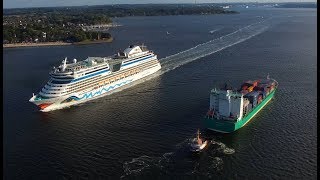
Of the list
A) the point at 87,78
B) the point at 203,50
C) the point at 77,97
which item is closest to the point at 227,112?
the point at 77,97

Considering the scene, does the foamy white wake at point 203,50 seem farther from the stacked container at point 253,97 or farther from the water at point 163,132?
the stacked container at point 253,97

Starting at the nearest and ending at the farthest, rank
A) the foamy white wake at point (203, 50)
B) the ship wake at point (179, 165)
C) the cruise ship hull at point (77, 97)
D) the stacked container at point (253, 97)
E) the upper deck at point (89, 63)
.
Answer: the ship wake at point (179, 165) < the stacked container at point (253, 97) < the cruise ship hull at point (77, 97) < the upper deck at point (89, 63) < the foamy white wake at point (203, 50)

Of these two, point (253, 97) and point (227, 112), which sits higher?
point (253, 97)

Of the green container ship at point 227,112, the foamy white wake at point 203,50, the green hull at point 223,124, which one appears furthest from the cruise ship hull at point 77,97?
the green hull at point 223,124

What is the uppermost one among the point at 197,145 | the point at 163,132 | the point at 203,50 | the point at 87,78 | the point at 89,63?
the point at 89,63

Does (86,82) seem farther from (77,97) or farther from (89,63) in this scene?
(89,63)

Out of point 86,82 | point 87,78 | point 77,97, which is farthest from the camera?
point 87,78

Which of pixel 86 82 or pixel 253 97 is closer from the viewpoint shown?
pixel 253 97

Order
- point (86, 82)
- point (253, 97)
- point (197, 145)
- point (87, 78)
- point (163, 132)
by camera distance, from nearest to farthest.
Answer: point (197, 145) → point (163, 132) → point (253, 97) → point (86, 82) → point (87, 78)

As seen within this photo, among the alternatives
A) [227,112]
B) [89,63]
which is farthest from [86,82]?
[227,112]

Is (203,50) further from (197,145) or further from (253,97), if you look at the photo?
(197,145)
